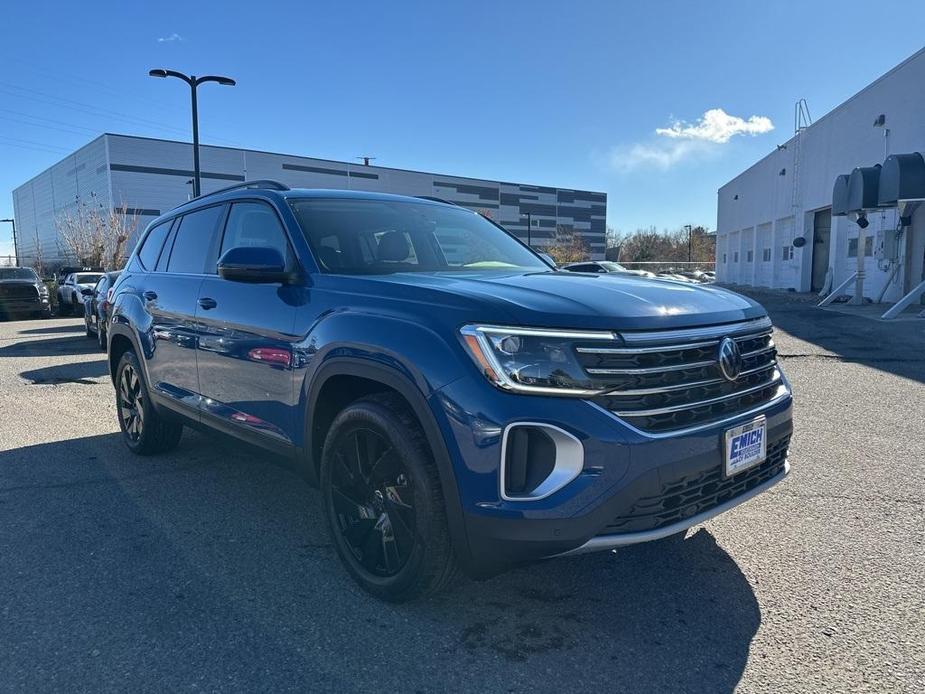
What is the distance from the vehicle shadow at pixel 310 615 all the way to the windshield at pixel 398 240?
126 centimetres

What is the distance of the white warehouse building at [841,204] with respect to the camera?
19.0 m

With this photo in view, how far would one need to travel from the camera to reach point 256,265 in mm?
3182

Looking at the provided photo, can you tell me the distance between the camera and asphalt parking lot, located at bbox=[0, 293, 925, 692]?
7.88ft

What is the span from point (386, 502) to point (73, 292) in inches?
892

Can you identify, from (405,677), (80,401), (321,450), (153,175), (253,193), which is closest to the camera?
(405,677)

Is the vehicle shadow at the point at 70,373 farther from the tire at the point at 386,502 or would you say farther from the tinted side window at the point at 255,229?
the tire at the point at 386,502

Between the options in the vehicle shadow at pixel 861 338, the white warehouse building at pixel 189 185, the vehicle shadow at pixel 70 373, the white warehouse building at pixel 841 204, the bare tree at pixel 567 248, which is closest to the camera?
the vehicle shadow at pixel 70 373

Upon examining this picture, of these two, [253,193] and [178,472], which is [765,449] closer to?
[253,193]

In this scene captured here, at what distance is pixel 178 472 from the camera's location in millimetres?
4809

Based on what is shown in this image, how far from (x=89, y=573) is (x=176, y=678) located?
3.78ft

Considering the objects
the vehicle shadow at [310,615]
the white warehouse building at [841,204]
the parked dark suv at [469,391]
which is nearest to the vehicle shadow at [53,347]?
the vehicle shadow at [310,615]

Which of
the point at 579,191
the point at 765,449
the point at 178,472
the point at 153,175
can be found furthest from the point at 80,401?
the point at 579,191

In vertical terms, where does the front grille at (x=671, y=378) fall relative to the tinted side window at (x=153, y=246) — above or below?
below

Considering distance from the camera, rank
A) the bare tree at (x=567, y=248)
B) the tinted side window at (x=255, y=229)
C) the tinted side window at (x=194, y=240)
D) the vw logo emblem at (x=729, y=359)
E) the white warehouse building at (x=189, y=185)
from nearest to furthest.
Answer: the vw logo emblem at (x=729, y=359), the tinted side window at (x=255, y=229), the tinted side window at (x=194, y=240), the white warehouse building at (x=189, y=185), the bare tree at (x=567, y=248)
